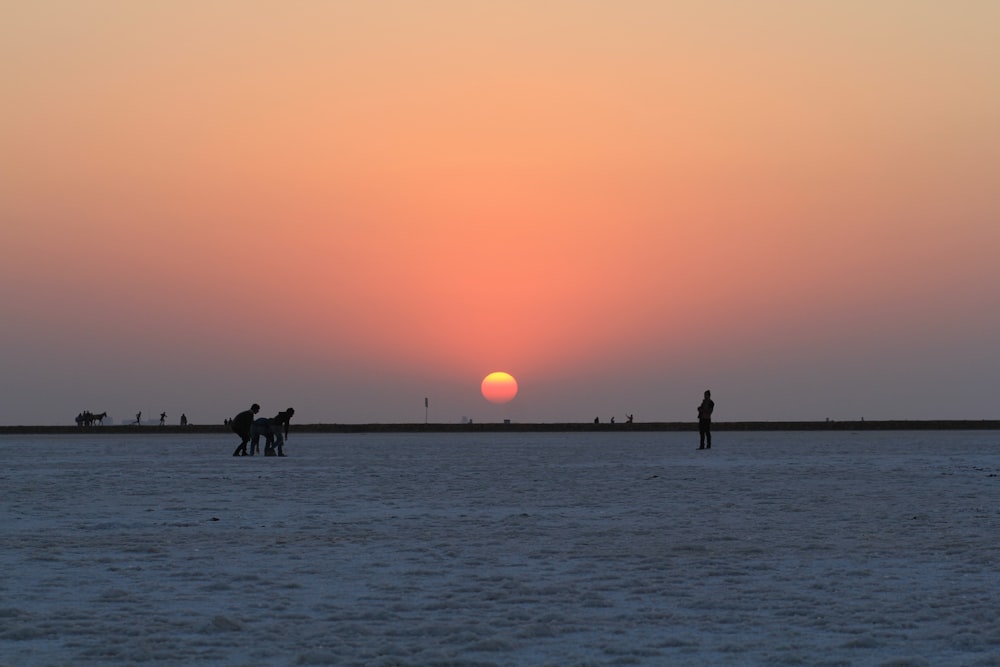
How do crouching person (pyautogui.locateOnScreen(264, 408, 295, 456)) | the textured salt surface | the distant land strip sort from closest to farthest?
the textured salt surface → crouching person (pyautogui.locateOnScreen(264, 408, 295, 456)) → the distant land strip

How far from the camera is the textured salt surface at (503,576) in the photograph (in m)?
7.62

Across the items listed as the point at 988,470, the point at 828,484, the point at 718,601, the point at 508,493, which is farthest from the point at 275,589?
the point at 988,470

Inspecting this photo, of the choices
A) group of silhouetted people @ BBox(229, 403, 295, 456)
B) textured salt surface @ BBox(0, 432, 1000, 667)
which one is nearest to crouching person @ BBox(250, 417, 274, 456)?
group of silhouetted people @ BBox(229, 403, 295, 456)

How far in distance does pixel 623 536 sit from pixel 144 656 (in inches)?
280

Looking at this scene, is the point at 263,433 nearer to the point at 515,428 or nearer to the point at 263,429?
the point at 263,429

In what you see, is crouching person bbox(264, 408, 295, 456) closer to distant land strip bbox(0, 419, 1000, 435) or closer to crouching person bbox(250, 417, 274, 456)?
crouching person bbox(250, 417, 274, 456)

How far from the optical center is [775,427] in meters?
111

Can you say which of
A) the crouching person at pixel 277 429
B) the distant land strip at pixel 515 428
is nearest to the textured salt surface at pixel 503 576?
the crouching person at pixel 277 429

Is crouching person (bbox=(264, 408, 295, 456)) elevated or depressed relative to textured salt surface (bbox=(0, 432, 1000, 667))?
elevated

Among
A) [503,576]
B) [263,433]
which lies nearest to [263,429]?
[263,433]

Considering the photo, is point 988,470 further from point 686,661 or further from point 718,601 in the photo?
point 686,661

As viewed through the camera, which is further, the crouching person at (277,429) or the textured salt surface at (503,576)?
the crouching person at (277,429)

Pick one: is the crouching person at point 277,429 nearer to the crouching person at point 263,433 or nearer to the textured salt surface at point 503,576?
the crouching person at point 263,433

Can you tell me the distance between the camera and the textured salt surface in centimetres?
762
